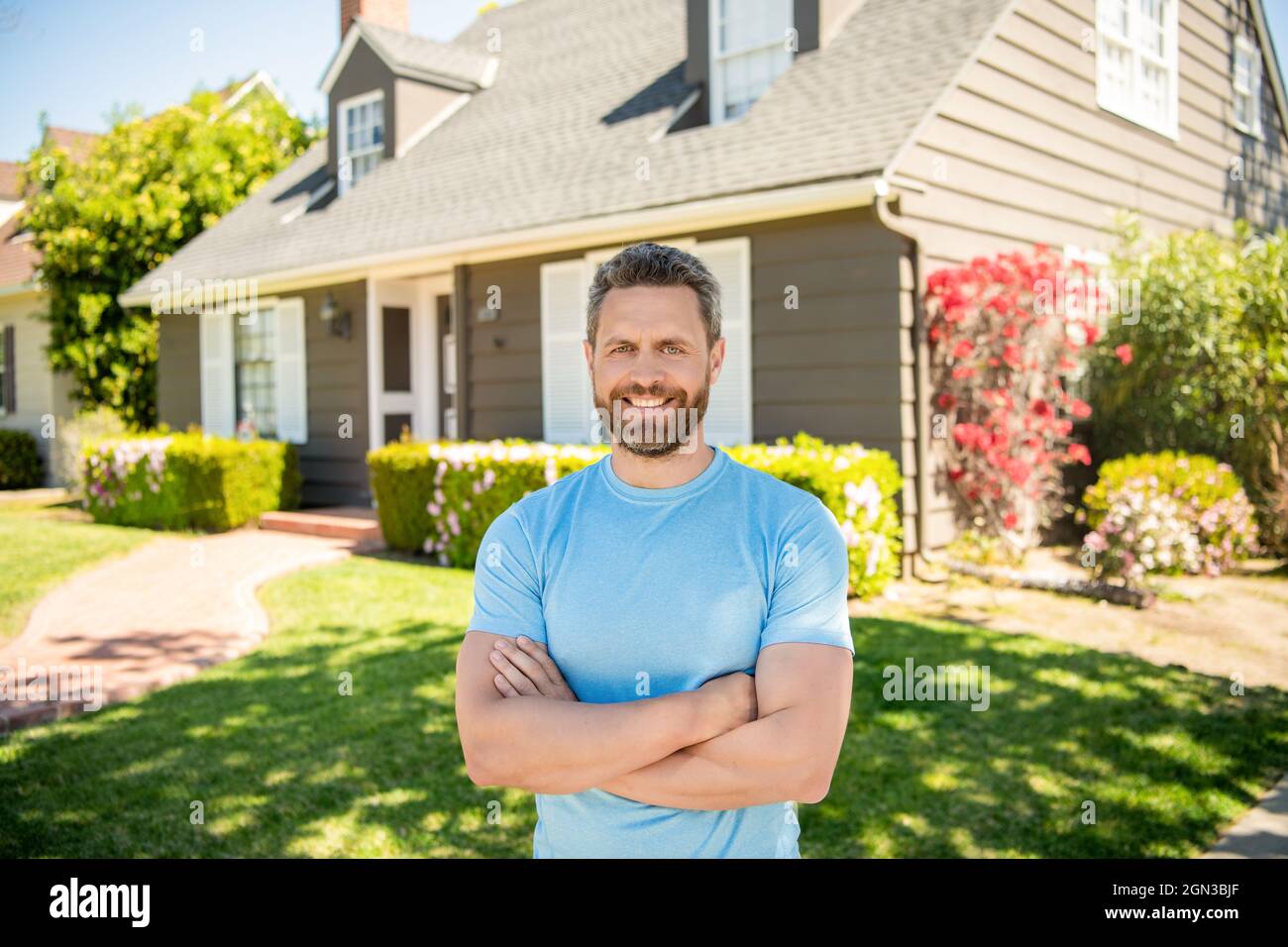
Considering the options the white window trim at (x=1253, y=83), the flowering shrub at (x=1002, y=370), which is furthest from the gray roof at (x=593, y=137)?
the white window trim at (x=1253, y=83)

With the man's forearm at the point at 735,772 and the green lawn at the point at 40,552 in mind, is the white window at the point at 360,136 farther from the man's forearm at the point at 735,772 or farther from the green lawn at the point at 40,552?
the man's forearm at the point at 735,772

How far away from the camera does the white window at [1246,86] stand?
484 inches

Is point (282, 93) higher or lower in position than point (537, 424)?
higher

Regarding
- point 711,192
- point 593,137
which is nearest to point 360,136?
point 593,137

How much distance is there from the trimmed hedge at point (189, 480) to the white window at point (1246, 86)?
12123 mm

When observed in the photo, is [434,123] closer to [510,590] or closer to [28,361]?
[28,361]

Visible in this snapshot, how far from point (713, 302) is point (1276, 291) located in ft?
26.8

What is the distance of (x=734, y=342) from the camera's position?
341 inches

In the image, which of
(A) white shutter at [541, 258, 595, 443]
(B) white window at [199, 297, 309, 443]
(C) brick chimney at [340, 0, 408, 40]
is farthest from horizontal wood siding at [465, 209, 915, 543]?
(C) brick chimney at [340, 0, 408, 40]

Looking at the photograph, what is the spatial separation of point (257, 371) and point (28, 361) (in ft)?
25.6

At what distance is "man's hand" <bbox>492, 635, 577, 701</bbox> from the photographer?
1740mm

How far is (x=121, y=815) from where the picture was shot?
385 cm

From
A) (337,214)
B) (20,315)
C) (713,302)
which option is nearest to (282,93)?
(20,315)

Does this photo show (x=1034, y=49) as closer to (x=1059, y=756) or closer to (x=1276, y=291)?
(x=1276, y=291)
